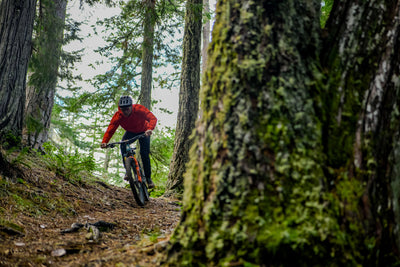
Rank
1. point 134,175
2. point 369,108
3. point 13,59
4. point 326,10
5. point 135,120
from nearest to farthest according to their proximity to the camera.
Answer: point 369,108
point 326,10
point 13,59
point 134,175
point 135,120

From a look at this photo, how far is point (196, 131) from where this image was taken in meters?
2.02

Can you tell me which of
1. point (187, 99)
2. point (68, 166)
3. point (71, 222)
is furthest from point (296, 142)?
point (187, 99)

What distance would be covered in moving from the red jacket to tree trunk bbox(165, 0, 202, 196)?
135cm

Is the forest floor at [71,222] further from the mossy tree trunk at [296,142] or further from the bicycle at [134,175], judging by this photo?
the mossy tree trunk at [296,142]

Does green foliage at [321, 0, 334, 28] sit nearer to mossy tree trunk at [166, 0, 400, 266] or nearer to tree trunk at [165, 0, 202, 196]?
mossy tree trunk at [166, 0, 400, 266]

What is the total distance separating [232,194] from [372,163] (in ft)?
2.87

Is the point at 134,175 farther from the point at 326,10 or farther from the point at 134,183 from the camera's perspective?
the point at 326,10

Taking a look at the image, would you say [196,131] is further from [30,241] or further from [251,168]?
[30,241]

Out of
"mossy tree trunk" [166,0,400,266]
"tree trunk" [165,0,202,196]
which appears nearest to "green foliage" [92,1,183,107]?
"tree trunk" [165,0,202,196]

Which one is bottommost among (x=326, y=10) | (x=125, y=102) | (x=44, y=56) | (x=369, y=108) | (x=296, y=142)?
(x=296, y=142)

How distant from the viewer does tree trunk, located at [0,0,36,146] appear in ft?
16.2

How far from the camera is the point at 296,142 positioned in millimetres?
1751

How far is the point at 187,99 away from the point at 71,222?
14.8ft

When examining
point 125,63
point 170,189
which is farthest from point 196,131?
point 125,63
